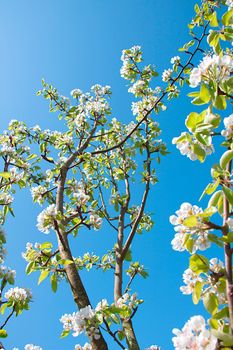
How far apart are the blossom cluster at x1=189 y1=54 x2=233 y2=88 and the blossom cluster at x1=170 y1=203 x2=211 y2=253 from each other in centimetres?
72

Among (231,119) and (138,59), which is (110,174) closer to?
(138,59)

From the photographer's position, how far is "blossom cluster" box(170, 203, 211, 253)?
1877 millimetres

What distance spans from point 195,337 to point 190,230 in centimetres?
51

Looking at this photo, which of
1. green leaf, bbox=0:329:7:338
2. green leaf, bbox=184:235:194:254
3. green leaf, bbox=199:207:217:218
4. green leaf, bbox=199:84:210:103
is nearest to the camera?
green leaf, bbox=199:207:217:218

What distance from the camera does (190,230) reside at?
1.90m

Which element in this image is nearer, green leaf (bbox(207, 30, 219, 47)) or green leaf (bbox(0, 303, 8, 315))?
green leaf (bbox(207, 30, 219, 47))

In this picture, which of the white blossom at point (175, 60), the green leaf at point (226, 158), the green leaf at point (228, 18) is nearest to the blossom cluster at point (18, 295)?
the green leaf at point (226, 158)

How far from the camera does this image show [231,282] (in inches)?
67.1

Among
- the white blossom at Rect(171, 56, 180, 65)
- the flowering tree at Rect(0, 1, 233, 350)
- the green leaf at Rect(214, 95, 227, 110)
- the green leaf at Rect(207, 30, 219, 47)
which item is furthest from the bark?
the white blossom at Rect(171, 56, 180, 65)

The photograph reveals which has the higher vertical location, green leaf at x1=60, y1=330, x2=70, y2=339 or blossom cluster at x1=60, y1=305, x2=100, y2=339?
green leaf at x1=60, y1=330, x2=70, y2=339

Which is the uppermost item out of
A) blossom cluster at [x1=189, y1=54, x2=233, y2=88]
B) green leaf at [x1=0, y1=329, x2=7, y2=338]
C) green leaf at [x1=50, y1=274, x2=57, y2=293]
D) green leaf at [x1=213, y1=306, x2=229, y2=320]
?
green leaf at [x1=50, y1=274, x2=57, y2=293]

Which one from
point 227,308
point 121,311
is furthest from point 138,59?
point 227,308

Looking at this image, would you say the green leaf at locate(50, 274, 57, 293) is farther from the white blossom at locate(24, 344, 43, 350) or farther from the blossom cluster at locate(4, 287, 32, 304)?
the white blossom at locate(24, 344, 43, 350)

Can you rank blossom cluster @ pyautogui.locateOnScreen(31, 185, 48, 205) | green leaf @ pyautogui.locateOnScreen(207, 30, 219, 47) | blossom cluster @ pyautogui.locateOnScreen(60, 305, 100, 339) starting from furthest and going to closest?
blossom cluster @ pyautogui.locateOnScreen(31, 185, 48, 205)
blossom cluster @ pyautogui.locateOnScreen(60, 305, 100, 339)
green leaf @ pyautogui.locateOnScreen(207, 30, 219, 47)
